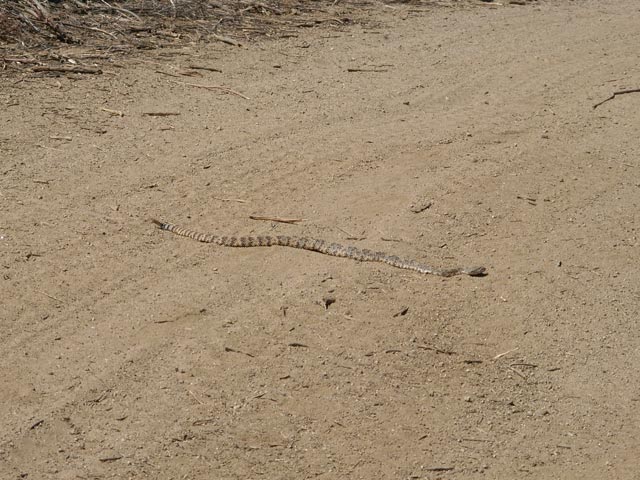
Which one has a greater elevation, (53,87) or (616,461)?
(53,87)

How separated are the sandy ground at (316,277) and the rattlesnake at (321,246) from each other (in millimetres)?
105

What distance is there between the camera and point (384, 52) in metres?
13.5

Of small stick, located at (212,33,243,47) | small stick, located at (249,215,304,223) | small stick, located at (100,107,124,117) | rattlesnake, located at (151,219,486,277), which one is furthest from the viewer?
small stick, located at (212,33,243,47)

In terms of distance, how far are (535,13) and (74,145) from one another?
9.15 metres

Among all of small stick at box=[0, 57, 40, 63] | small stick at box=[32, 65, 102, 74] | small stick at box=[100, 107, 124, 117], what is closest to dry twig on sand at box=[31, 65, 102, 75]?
small stick at box=[32, 65, 102, 74]

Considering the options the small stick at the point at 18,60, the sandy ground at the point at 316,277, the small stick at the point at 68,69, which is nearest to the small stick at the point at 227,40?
the sandy ground at the point at 316,277

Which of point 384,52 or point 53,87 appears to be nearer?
point 53,87

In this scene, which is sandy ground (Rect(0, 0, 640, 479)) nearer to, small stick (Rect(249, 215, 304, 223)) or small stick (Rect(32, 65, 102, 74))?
small stick (Rect(249, 215, 304, 223))

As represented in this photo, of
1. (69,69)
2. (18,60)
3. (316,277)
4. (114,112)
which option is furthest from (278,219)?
(18,60)

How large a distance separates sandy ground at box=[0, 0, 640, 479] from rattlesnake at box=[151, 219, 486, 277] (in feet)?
0.34

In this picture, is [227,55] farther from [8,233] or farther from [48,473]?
[48,473]

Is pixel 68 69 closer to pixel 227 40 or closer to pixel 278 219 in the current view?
pixel 227 40

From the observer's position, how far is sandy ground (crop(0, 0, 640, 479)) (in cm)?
637

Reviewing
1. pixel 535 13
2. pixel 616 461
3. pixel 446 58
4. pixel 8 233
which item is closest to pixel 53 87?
pixel 8 233
